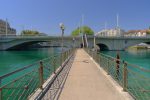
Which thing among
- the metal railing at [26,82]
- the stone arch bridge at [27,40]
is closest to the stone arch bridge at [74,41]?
the stone arch bridge at [27,40]

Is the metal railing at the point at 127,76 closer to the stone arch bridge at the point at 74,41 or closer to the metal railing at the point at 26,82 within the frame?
the metal railing at the point at 26,82

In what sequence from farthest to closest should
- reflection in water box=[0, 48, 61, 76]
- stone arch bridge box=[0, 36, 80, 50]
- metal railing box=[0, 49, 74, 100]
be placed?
stone arch bridge box=[0, 36, 80, 50] → reflection in water box=[0, 48, 61, 76] → metal railing box=[0, 49, 74, 100]

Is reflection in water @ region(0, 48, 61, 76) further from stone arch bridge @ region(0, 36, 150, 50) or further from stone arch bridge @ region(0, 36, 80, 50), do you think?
stone arch bridge @ region(0, 36, 150, 50)

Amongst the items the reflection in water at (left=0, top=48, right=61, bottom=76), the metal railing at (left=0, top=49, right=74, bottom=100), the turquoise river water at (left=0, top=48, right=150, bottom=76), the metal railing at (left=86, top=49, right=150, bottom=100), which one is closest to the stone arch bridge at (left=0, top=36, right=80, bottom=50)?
the turquoise river water at (left=0, top=48, right=150, bottom=76)

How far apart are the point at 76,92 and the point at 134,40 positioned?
228 ft

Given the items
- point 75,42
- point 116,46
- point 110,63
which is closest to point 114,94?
point 110,63

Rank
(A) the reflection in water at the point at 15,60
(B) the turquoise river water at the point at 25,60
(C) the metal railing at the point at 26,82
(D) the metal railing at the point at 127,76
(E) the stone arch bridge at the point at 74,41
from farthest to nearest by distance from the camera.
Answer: (E) the stone arch bridge at the point at 74,41 < (B) the turquoise river water at the point at 25,60 < (A) the reflection in water at the point at 15,60 < (D) the metal railing at the point at 127,76 < (C) the metal railing at the point at 26,82

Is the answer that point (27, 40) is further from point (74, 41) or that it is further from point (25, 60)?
point (25, 60)

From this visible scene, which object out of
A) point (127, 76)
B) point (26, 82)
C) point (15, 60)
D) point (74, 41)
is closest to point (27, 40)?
point (74, 41)

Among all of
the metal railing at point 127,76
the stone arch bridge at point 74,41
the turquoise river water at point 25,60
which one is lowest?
the turquoise river water at point 25,60

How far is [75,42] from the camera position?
69.2 metres

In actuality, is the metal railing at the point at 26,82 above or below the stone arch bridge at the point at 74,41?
below

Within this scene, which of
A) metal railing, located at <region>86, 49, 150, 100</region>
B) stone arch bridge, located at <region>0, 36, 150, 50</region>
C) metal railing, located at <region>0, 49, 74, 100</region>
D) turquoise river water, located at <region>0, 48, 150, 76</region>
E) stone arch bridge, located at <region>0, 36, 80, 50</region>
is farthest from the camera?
stone arch bridge, located at <region>0, 36, 150, 50</region>

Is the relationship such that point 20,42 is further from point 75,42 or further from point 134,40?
point 134,40
